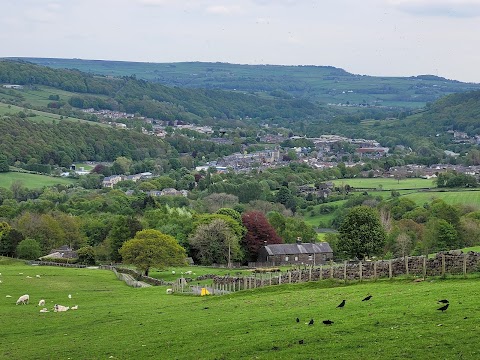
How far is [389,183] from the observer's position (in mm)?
186875

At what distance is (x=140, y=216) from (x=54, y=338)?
101609 millimetres

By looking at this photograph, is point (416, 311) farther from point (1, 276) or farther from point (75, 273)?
point (75, 273)

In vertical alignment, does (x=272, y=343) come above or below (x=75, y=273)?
above

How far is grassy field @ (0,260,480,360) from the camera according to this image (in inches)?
907

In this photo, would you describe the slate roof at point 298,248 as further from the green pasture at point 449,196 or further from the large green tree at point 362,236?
the green pasture at point 449,196

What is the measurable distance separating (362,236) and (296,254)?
864 inches

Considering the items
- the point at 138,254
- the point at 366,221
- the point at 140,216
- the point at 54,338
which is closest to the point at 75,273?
the point at 138,254

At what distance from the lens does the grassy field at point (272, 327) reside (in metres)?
23.0

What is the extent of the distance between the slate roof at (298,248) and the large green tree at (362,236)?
19882 millimetres

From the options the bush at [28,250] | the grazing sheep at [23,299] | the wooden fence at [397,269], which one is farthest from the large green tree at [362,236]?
the grazing sheep at [23,299]

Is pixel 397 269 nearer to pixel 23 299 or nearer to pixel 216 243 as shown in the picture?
pixel 23 299

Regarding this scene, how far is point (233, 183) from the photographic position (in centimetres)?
19050

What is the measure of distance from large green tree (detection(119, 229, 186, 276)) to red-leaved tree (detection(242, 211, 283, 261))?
24.4 m

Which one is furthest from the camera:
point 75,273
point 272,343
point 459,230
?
point 459,230
